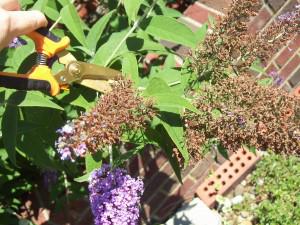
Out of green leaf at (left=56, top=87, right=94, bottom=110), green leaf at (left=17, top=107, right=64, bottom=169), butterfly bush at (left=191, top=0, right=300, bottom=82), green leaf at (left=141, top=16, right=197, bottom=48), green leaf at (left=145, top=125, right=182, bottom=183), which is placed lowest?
green leaf at (left=17, top=107, right=64, bottom=169)

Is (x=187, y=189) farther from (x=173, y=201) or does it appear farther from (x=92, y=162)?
(x=92, y=162)

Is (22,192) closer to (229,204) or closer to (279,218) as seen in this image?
(229,204)

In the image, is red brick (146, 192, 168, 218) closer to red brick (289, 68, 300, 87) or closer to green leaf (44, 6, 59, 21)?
red brick (289, 68, 300, 87)

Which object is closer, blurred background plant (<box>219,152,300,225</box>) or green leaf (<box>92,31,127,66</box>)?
green leaf (<box>92,31,127,66</box>)

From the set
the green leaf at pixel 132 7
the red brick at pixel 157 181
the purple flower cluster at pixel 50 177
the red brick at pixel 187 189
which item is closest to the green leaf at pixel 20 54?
the green leaf at pixel 132 7

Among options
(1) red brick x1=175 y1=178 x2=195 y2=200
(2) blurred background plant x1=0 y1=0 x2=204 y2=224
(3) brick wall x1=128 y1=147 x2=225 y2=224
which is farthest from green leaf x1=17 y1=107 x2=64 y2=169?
(1) red brick x1=175 y1=178 x2=195 y2=200

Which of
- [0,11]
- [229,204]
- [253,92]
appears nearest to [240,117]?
[253,92]

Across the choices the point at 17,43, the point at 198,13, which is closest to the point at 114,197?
the point at 17,43
